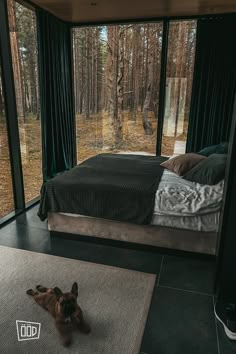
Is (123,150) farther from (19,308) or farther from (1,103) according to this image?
(19,308)

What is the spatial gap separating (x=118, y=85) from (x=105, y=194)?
2564 mm

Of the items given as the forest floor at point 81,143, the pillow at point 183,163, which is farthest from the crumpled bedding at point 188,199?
the forest floor at point 81,143

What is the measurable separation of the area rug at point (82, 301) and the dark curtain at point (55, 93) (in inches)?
77.5

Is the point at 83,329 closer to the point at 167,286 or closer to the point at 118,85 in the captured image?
the point at 167,286

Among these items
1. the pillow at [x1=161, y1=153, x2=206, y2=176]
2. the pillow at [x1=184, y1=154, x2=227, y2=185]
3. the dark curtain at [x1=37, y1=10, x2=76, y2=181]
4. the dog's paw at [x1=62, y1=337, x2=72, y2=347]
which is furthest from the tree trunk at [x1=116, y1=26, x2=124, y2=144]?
the dog's paw at [x1=62, y1=337, x2=72, y2=347]

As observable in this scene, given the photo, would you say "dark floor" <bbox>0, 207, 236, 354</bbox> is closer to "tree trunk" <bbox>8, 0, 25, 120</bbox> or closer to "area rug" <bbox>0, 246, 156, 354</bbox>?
"area rug" <bbox>0, 246, 156, 354</bbox>

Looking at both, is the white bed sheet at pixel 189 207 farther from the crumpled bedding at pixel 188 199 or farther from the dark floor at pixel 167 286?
the dark floor at pixel 167 286

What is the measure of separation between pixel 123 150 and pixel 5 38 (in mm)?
2435

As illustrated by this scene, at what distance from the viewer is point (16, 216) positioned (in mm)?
3133

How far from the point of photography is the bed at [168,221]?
215cm

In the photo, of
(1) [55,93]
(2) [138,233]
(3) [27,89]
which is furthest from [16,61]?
(2) [138,233]

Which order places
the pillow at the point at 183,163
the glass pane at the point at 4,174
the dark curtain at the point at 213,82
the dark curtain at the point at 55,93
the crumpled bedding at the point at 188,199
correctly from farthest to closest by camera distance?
the dark curtain at the point at 55,93
the dark curtain at the point at 213,82
the glass pane at the point at 4,174
the pillow at the point at 183,163
the crumpled bedding at the point at 188,199

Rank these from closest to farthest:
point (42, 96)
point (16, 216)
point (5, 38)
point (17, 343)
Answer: point (17, 343) < point (5, 38) < point (16, 216) < point (42, 96)

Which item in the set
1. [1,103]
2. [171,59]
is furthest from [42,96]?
[171,59]
